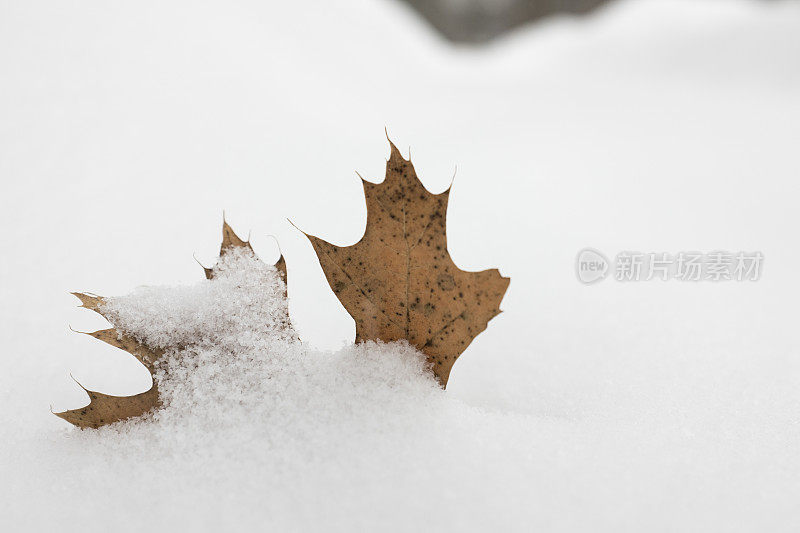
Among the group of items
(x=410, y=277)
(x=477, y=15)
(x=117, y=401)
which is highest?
(x=477, y=15)

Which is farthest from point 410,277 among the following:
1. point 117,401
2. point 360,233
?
point 360,233

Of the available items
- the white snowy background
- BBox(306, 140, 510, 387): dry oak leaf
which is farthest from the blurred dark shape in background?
BBox(306, 140, 510, 387): dry oak leaf

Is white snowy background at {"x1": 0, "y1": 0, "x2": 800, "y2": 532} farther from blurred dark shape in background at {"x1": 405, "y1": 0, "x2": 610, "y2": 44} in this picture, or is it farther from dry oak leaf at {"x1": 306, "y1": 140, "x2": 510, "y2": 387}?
blurred dark shape in background at {"x1": 405, "y1": 0, "x2": 610, "y2": 44}

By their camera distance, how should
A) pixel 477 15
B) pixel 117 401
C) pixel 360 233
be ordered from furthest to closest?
pixel 477 15 → pixel 360 233 → pixel 117 401

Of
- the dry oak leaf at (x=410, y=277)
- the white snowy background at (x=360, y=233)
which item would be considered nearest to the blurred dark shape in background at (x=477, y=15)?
the white snowy background at (x=360, y=233)

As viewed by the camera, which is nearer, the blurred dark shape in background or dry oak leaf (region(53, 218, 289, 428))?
dry oak leaf (region(53, 218, 289, 428))

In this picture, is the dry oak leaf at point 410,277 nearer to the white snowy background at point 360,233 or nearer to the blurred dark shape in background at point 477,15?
the white snowy background at point 360,233

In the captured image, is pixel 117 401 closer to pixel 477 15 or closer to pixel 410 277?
pixel 410 277

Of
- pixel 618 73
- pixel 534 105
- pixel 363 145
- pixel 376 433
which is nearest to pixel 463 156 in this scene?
pixel 363 145
